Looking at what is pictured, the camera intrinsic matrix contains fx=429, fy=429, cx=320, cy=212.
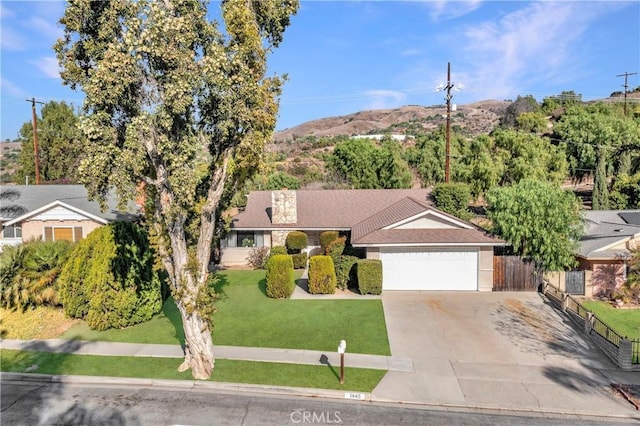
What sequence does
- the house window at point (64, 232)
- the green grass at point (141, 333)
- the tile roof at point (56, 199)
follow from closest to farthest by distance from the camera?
the green grass at point (141, 333), the house window at point (64, 232), the tile roof at point (56, 199)

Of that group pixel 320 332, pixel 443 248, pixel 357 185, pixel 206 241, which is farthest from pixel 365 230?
pixel 357 185

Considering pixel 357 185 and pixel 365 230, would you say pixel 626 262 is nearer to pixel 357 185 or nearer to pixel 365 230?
pixel 365 230

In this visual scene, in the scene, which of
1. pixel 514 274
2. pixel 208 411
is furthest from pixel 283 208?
pixel 208 411

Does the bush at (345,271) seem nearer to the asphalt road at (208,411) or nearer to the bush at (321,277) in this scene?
the bush at (321,277)

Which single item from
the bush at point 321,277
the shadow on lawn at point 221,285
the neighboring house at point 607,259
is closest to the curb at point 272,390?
the shadow on lawn at point 221,285

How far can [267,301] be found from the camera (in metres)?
20.5

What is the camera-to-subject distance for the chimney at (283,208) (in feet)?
93.4

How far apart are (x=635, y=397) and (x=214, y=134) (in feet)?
47.1

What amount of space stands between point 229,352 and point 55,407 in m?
5.16

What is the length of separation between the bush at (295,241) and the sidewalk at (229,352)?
12.6 m

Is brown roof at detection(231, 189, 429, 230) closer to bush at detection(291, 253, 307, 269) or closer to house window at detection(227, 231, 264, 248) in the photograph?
house window at detection(227, 231, 264, 248)

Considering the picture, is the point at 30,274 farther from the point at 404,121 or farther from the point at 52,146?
the point at 404,121

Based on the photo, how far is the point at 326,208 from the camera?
30953mm

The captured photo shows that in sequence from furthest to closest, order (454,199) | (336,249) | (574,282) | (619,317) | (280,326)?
1. (454,199)
2. (336,249)
3. (574,282)
4. (619,317)
5. (280,326)
